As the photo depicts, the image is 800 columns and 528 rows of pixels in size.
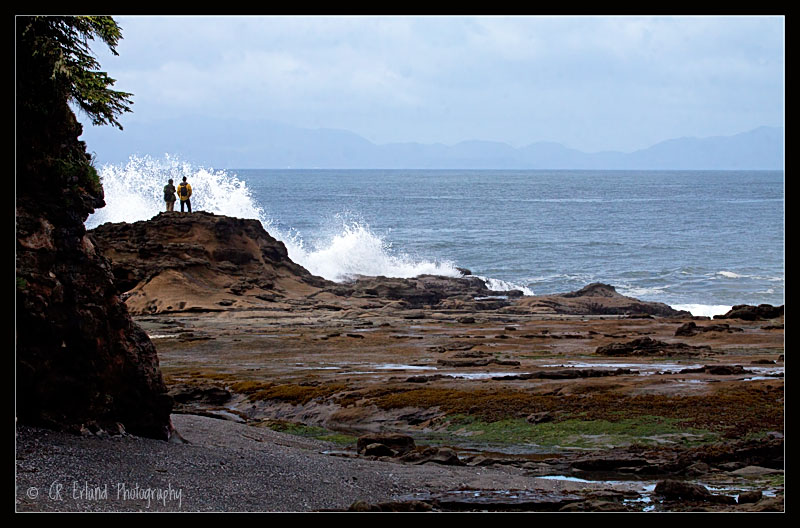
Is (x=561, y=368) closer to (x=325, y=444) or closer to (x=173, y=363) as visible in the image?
(x=325, y=444)

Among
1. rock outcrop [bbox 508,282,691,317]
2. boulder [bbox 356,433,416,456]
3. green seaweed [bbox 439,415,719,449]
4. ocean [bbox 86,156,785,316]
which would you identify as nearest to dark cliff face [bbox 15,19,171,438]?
boulder [bbox 356,433,416,456]

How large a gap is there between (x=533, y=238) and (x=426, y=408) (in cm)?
8087

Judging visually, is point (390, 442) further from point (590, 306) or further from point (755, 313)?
point (590, 306)

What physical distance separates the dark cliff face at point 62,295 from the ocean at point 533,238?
130 ft

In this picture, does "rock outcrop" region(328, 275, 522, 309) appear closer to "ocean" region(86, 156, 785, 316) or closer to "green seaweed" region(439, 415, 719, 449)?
"ocean" region(86, 156, 785, 316)

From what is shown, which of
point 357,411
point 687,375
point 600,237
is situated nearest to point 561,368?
point 687,375

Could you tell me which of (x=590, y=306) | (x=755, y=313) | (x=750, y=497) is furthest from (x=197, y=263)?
(x=750, y=497)

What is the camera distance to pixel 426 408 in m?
21.0

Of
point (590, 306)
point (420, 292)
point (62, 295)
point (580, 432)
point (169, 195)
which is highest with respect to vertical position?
point (169, 195)

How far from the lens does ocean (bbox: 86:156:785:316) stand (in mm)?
66438

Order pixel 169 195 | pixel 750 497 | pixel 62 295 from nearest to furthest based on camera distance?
pixel 750 497, pixel 62 295, pixel 169 195

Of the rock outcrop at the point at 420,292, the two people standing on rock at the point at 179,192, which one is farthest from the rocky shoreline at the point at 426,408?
the rock outcrop at the point at 420,292

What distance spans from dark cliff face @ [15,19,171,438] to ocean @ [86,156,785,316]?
39.7m

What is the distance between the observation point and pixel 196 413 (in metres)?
20.5
